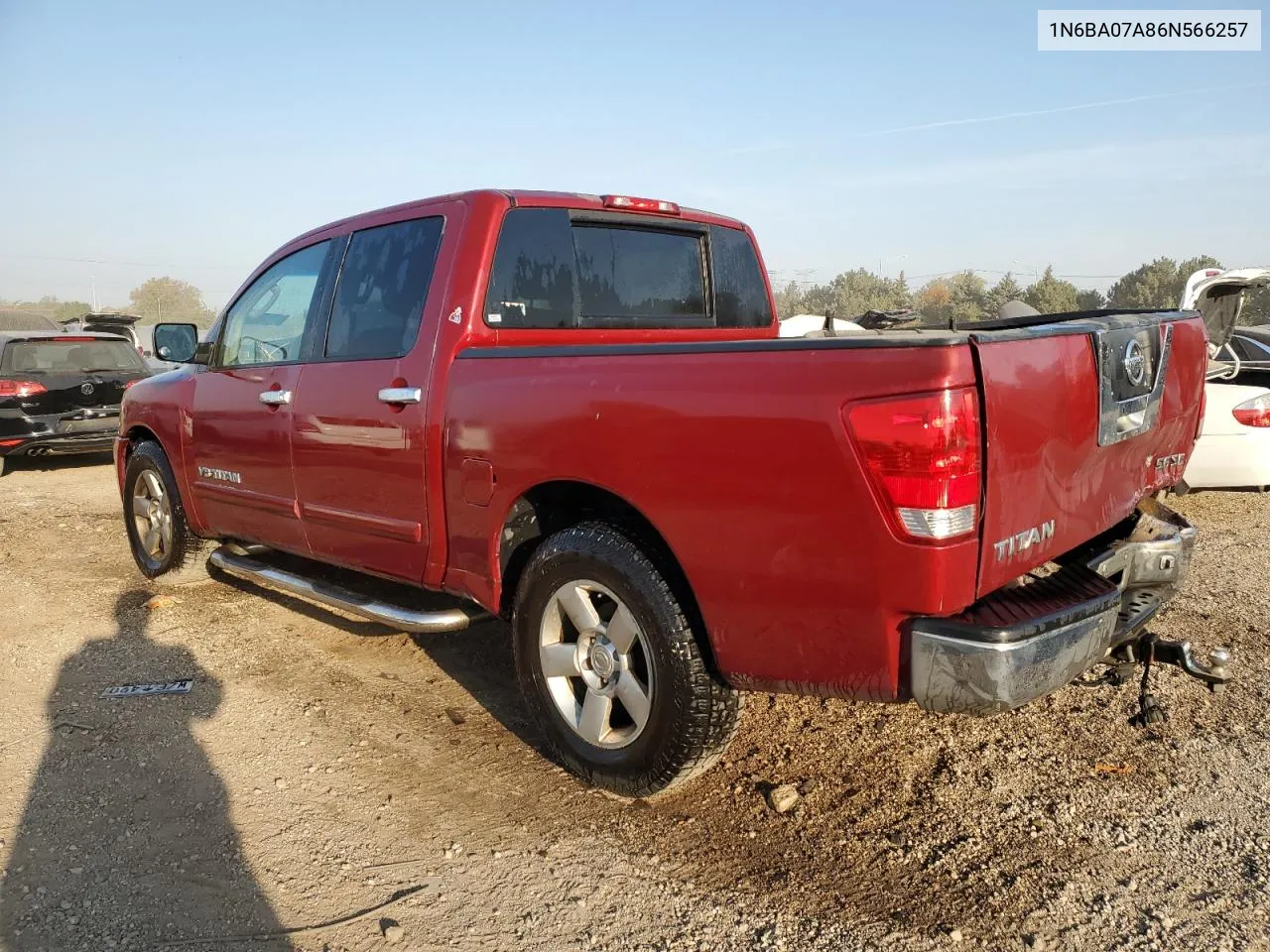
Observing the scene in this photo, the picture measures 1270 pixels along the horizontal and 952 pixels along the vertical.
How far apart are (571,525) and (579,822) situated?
39.1 inches

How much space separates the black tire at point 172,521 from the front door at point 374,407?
1.63 meters

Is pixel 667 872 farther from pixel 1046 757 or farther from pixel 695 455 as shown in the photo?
pixel 1046 757

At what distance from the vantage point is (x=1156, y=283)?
2753cm

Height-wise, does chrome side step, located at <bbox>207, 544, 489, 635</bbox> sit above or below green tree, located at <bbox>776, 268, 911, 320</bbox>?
below

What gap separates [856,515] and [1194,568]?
13.7ft

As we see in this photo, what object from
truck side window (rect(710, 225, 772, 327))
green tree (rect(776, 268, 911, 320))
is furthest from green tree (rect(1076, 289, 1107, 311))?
truck side window (rect(710, 225, 772, 327))

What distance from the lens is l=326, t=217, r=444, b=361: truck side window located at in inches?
145

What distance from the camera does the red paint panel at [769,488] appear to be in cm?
227

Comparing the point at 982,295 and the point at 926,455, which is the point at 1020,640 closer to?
the point at 926,455

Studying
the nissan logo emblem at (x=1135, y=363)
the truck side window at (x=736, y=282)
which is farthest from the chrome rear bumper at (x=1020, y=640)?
the truck side window at (x=736, y=282)

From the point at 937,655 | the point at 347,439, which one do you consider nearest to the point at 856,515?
the point at 937,655

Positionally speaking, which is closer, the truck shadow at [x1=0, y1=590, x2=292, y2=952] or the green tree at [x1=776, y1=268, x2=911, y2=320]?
the truck shadow at [x1=0, y1=590, x2=292, y2=952]

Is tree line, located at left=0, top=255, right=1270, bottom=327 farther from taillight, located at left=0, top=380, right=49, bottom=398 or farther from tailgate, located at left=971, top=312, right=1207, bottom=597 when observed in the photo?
tailgate, located at left=971, top=312, right=1207, bottom=597

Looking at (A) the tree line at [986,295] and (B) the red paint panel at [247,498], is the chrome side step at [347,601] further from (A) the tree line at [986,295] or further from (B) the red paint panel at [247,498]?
(A) the tree line at [986,295]
